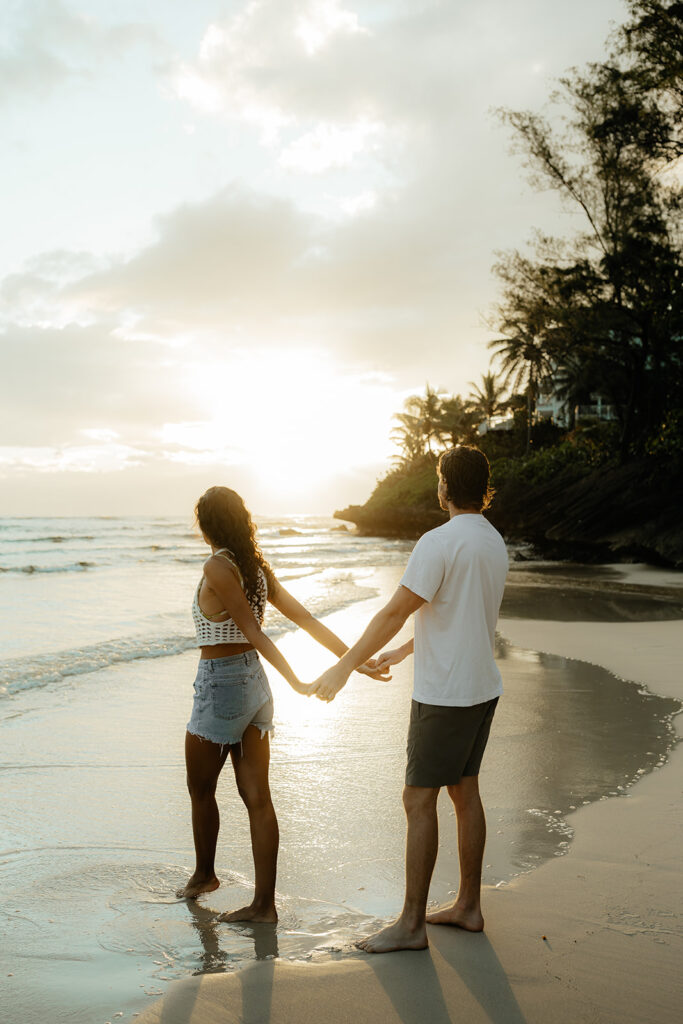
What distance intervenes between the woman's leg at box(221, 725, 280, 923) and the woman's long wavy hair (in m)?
0.69

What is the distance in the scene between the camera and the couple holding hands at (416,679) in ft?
9.62

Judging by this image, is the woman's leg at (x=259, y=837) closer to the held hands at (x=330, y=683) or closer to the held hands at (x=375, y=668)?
the held hands at (x=330, y=683)

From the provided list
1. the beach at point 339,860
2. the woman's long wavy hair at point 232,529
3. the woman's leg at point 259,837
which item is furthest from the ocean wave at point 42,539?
the woman's leg at point 259,837

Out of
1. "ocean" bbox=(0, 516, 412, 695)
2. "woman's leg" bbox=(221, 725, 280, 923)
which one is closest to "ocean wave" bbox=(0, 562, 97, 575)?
"ocean" bbox=(0, 516, 412, 695)

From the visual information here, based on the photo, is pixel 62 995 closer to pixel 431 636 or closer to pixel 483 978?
pixel 483 978

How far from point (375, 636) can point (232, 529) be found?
0.73 m

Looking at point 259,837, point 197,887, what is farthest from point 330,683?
point 197,887

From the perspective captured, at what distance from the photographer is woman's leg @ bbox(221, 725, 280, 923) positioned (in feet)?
10.4

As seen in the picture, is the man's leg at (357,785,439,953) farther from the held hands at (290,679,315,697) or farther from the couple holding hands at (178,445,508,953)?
the held hands at (290,679,315,697)

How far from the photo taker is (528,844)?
3975 millimetres

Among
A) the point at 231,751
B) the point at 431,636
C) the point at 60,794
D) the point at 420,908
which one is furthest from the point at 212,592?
the point at 60,794

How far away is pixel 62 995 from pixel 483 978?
1.37 metres

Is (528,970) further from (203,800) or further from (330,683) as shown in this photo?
(203,800)

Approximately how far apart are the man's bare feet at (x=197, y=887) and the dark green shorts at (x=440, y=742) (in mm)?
1096
